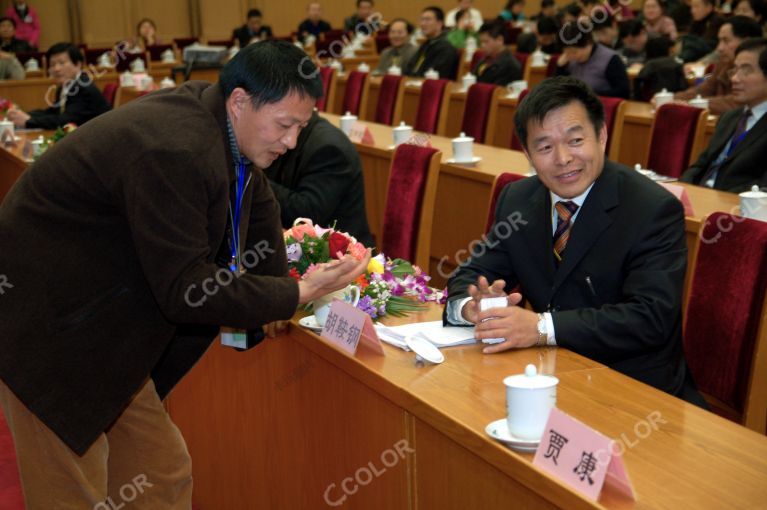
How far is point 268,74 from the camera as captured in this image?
60.5 inches

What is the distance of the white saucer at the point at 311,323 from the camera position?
1940 mm

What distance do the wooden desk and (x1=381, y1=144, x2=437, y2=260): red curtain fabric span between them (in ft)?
2.87

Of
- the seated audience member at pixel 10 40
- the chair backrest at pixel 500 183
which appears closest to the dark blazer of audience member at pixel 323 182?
the chair backrest at pixel 500 183

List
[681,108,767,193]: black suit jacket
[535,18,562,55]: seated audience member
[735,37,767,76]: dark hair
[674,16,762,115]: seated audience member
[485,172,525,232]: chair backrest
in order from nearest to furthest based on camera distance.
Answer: [485,172,525,232]: chair backrest, [681,108,767,193]: black suit jacket, [735,37,767,76]: dark hair, [674,16,762,115]: seated audience member, [535,18,562,55]: seated audience member

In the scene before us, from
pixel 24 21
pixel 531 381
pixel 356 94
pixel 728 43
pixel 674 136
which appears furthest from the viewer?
pixel 24 21

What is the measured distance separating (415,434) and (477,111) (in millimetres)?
4118

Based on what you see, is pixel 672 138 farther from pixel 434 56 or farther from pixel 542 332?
pixel 434 56

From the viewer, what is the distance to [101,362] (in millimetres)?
1530

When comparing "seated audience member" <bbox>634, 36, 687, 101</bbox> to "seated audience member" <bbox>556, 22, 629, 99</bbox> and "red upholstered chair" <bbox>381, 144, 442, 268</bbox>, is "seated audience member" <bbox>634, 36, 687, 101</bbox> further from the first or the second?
"red upholstered chair" <bbox>381, 144, 442, 268</bbox>

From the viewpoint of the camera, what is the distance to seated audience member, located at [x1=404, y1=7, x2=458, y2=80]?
7.66 m

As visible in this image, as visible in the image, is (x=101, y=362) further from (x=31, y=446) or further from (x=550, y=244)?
(x=550, y=244)

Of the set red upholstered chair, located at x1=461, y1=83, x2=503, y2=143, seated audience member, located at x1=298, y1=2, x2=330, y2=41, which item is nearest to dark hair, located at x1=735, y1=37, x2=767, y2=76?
red upholstered chair, located at x1=461, y1=83, x2=503, y2=143

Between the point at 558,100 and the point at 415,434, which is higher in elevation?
the point at 558,100

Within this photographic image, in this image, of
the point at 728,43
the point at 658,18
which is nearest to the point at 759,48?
the point at 728,43
